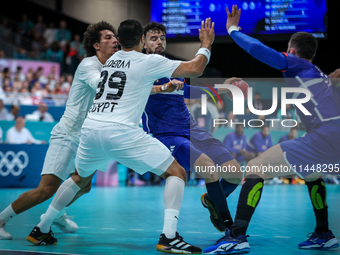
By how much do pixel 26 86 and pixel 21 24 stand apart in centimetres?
617

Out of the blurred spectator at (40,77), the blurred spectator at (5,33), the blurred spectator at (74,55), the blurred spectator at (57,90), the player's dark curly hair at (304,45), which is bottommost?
the player's dark curly hair at (304,45)

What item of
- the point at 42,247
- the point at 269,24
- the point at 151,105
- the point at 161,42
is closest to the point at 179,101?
the point at 151,105

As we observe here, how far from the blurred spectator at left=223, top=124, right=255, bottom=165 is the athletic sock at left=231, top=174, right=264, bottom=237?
700cm

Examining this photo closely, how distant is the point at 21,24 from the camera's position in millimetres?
18281

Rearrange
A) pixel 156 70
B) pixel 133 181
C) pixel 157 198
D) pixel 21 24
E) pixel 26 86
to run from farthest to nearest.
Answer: pixel 21 24 → pixel 26 86 → pixel 133 181 → pixel 157 198 → pixel 156 70

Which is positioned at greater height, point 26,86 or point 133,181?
point 26,86

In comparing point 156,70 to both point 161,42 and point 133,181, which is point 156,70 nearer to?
point 161,42

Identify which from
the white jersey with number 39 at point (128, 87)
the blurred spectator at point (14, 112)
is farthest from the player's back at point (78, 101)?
the blurred spectator at point (14, 112)

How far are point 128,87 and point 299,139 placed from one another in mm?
1600

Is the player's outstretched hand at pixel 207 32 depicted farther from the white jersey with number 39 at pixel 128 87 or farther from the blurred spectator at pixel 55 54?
the blurred spectator at pixel 55 54

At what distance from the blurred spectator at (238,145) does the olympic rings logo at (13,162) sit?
5046mm

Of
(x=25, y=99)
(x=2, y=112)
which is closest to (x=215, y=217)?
(x=2, y=112)

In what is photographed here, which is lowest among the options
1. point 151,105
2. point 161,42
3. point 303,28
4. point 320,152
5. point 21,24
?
point 320,152

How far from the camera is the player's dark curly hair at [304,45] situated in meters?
3.85
